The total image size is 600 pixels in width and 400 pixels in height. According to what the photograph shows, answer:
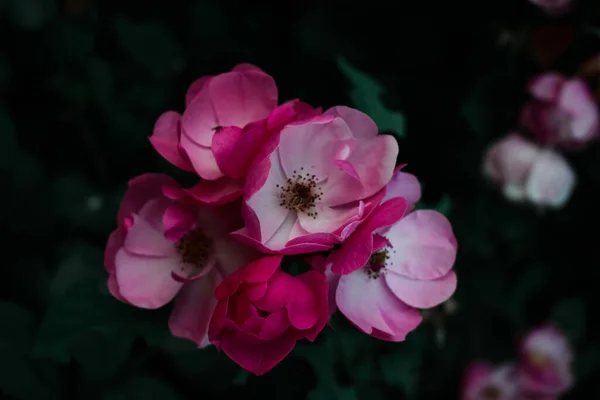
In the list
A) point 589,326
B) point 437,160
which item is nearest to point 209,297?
point 437,160

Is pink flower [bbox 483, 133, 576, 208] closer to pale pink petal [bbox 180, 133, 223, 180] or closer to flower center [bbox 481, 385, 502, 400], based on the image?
flower center [bbox 481, 385, 502, 400]

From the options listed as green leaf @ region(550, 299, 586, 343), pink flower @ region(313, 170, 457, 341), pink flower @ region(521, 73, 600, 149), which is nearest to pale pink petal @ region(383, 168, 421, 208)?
pink flower @ region(313, 170, 457, 341)

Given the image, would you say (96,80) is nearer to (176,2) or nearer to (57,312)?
(176,2)

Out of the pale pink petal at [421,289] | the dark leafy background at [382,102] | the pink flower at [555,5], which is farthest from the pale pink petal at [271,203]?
the pink flower at [555,5]

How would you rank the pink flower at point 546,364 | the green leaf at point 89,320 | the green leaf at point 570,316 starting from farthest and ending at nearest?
the green leaf at point 570,316 → the pink flower at point 546,364 → the green leaf at point 89,320

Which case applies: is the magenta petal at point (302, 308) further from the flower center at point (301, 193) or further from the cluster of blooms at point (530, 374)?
the cluster of blooms at point (530, 374)

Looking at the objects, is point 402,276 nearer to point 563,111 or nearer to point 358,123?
point 358,123

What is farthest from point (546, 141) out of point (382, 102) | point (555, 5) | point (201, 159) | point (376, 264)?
point (201, 159)
